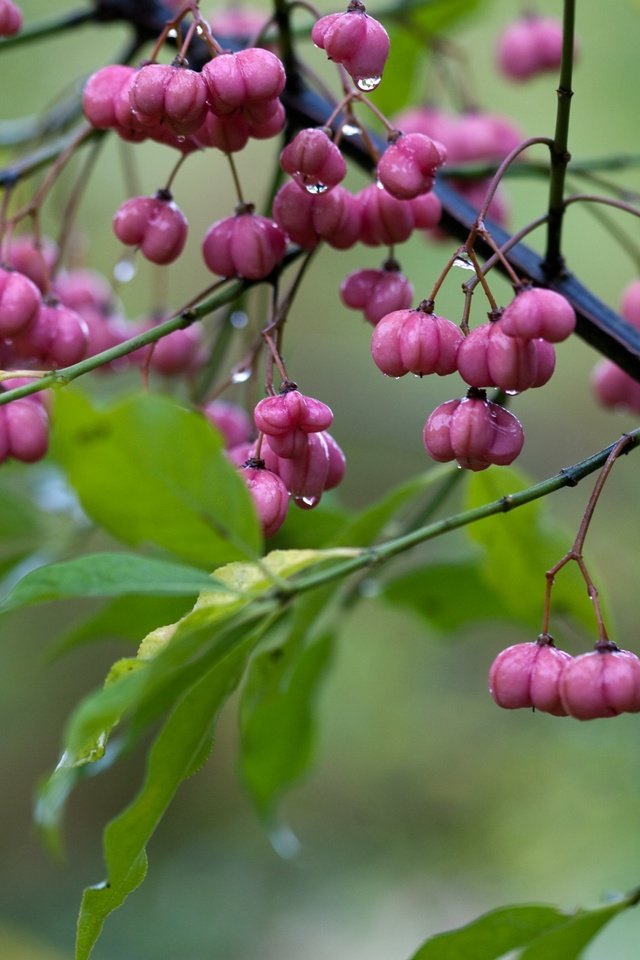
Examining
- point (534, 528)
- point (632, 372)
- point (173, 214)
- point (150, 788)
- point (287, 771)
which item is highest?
point (173, 214)

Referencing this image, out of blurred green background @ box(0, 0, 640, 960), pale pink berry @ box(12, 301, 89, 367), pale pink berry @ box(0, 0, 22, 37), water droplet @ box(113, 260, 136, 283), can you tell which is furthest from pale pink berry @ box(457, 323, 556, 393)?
blurred green background @ box(0, 0, 640, 960)

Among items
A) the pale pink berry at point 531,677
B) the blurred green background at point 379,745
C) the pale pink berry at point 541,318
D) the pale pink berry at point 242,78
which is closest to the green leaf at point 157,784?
the pale pink berry at point 531,677

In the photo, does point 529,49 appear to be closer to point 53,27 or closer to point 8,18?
point 53,27

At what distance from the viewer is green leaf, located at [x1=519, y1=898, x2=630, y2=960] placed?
3.35 ft

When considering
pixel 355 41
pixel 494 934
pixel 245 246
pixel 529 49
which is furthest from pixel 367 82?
pixel 529 49

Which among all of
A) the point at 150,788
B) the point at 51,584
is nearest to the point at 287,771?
the point at 150,788

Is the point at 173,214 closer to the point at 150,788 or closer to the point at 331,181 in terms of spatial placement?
the point at 331,181

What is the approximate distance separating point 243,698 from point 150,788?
0.64 feet

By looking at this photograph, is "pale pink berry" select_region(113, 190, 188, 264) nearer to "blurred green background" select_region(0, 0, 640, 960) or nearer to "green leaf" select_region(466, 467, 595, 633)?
"green leaf" select_region(466, 467, 595, 633)

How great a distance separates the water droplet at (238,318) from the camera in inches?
53.9

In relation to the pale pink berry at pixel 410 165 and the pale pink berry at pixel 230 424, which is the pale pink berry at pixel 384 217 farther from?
the pale pink berry at pixel 230 424

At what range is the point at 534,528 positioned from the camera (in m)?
1.31

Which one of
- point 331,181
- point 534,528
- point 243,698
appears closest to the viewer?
point 331,181

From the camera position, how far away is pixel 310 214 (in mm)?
971
